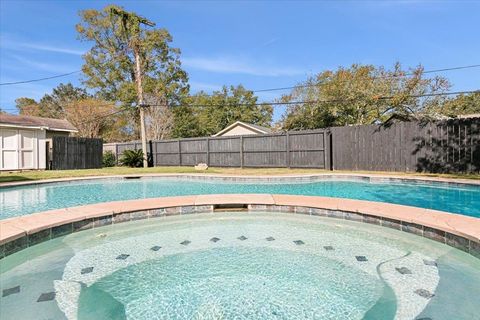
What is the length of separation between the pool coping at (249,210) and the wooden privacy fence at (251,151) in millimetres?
7388

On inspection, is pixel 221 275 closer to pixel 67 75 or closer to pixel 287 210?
pixel 287 210

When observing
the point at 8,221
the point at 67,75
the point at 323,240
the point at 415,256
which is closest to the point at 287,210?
the point at 323,240

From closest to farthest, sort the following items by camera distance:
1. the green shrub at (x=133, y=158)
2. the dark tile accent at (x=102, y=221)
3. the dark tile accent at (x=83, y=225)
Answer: the dark tile accent at (x=83, y=225)
the dark tile accent at (x=102, y=221)
the green shrub at (x=133, y=158)

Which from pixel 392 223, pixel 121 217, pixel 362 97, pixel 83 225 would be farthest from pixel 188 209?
pixel 362 97

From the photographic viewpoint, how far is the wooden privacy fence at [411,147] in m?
9.24

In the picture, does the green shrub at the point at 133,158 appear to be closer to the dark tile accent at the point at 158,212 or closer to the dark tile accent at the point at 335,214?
the dark tile accent at the point at 158,212

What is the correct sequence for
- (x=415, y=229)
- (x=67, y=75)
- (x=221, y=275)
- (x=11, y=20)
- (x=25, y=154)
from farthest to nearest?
(x=67, y=75)
(x=11, y=20)
(x=25, y=154)
(x=415, y=229)
(x=221, y=275)

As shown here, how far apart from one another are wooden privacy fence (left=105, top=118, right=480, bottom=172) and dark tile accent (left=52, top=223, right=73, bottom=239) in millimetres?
10288

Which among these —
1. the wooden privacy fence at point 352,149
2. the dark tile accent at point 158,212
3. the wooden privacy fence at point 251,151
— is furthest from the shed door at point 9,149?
the dark tile accent at point 158,212

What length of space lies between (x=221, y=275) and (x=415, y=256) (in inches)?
90.6

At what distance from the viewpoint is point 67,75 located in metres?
24.3

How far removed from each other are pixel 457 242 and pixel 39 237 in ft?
17.5

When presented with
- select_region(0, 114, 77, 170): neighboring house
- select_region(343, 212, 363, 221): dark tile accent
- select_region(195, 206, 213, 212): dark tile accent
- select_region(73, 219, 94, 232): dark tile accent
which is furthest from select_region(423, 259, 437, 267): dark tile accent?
select_region(0, 114, 77, 170): neighboring house

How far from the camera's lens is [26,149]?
532 inches
